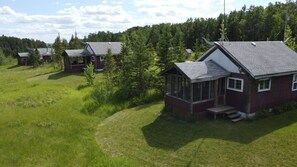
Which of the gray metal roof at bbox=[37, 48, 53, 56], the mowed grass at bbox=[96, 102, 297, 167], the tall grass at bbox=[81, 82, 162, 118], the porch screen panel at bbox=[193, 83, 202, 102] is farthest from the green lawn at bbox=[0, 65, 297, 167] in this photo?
the gray metal roof at bbox=[37, 48, 53, 56]

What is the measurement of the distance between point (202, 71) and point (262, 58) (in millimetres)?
4381

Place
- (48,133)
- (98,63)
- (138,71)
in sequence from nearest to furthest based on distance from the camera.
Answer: (48,133) → (138,71) → (98,63)

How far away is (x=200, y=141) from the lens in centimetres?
1229

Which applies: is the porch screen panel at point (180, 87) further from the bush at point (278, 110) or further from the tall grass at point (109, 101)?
the bush at point (278, 110)

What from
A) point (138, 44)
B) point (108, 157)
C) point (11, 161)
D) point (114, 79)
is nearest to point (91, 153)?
point (108, 157)

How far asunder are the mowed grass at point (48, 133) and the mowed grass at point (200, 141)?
90 cm

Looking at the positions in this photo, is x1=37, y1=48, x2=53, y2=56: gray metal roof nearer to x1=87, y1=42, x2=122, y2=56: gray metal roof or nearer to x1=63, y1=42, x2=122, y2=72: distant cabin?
x1=63, y1=42, x2=122, y2=72: distant cabin

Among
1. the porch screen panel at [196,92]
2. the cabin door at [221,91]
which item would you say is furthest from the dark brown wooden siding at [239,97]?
the porch screen panel at [196,92]

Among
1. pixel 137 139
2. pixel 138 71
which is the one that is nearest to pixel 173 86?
pixel 138 71

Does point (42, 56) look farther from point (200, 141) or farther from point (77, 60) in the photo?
point (200, 141)

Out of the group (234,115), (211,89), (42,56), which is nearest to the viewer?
(234,115)

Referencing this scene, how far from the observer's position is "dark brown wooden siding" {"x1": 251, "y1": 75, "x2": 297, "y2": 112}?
15.4 metres

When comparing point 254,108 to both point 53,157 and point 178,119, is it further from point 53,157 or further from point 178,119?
point 53,157

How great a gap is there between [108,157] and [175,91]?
24.4ft
